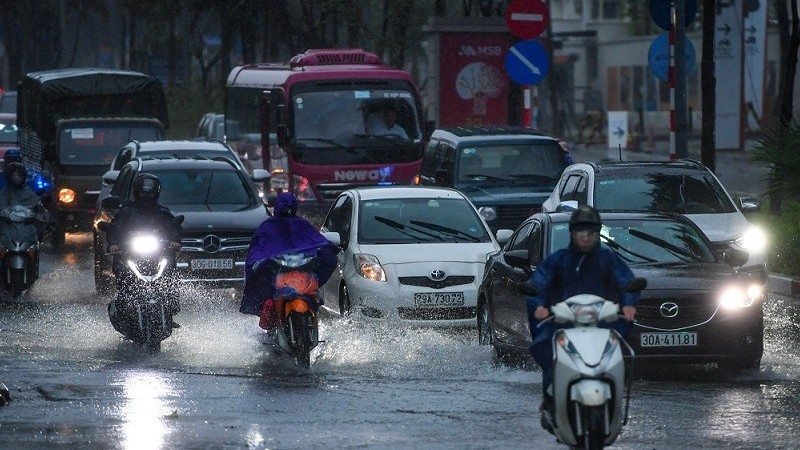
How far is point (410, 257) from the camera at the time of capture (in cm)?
1602

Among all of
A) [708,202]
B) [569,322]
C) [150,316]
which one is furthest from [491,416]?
[708,202]

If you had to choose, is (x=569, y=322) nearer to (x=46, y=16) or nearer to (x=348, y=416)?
(x=348, y=416)

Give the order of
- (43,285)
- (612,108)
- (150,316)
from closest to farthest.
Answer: (150,316), (43,285), (612,108)

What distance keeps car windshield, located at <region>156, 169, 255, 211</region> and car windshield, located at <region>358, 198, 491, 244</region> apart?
2.70 metres

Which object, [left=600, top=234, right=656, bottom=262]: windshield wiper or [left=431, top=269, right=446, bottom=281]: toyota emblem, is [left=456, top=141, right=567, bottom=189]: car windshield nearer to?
[left=431, top=269, right=446, bottom=281]: toyota emblem

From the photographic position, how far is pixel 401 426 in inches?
408

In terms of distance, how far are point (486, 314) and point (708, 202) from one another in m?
4.07

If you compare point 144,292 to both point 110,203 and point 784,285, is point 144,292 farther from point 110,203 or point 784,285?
point 784,285

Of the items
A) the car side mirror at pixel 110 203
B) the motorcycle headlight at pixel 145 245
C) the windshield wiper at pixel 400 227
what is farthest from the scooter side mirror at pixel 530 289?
the car side mirror at pixel 110 203

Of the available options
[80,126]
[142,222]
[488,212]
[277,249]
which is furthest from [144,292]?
[80,126]

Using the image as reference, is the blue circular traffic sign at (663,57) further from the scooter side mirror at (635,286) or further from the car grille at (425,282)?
the scooter side mirror at (635,286)

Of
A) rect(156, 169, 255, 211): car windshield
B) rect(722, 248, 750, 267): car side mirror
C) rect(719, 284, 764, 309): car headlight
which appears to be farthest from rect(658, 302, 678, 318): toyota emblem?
rect(156, 169, 255, 211): car windshield

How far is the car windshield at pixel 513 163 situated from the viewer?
22.3 meters

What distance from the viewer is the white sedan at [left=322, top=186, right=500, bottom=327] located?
1573 cm
